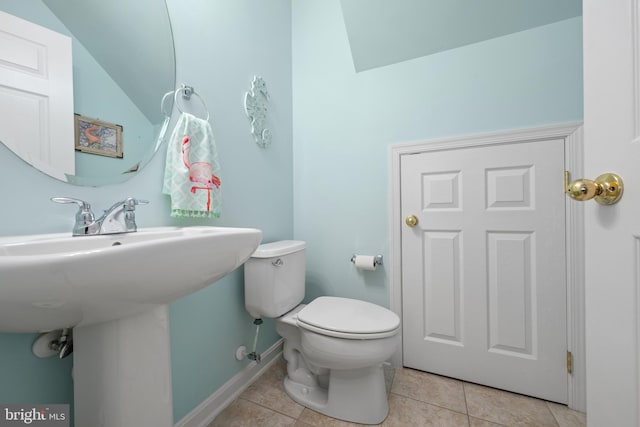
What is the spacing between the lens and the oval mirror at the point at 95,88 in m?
0.68

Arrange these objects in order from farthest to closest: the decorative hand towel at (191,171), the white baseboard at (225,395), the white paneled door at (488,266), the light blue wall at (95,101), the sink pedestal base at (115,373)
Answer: the white paneled door at (488,266) < the white baseboard at (225,395) < the decorative hand towel at (191,171) < the light blue wall at (95,101) < the sink pedestal base at (115,373)

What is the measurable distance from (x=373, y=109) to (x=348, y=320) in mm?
1149

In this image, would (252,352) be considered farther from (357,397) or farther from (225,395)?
(357,397)

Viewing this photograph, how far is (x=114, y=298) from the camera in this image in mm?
449

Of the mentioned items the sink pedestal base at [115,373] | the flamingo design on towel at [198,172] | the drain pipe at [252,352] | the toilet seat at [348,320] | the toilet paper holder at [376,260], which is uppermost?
the flamingo design on towel at [198,172]

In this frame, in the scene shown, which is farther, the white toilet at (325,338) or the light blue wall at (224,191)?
the white toilet at (325,338)

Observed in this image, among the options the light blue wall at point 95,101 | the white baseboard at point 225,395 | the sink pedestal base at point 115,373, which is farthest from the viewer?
the white baseboard at point 225,395

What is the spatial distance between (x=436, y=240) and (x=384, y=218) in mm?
294

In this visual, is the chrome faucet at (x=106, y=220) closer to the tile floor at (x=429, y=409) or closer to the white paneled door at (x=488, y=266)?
the tile floor at (x=429, y=409)

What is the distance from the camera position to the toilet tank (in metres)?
1.20

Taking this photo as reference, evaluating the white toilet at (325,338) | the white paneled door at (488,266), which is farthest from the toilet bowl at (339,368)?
the white paneled door at (488,266)

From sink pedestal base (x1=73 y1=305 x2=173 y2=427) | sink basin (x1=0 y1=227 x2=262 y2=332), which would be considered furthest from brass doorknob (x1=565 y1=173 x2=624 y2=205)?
sink pedestal base (x1=73 y1=305 x2=173 y2=427)

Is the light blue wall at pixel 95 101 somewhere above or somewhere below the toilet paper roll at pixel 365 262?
above

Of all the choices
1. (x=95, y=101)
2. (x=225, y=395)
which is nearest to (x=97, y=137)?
(x=95, y=101)
